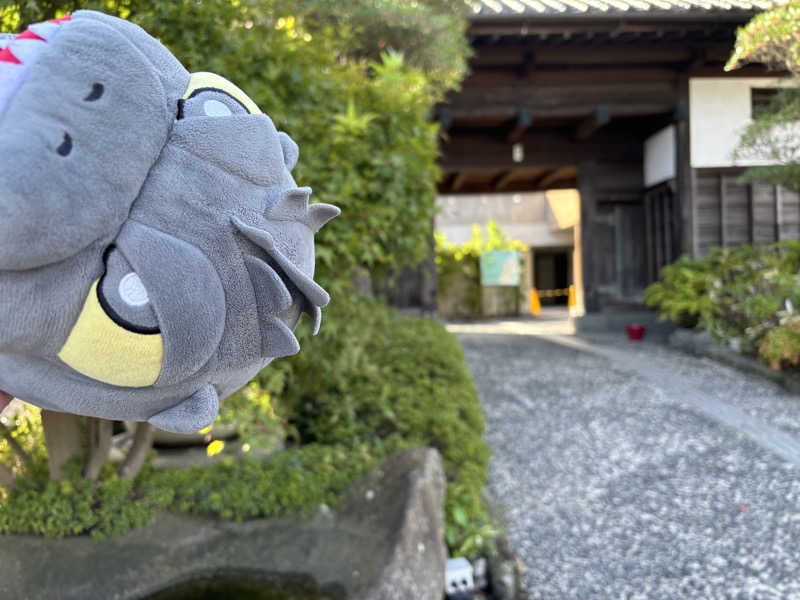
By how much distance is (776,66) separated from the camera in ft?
18.9

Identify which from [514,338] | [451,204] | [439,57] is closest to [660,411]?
[439,57]

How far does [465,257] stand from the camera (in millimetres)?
16516

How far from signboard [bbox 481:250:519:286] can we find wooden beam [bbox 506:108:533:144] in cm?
634

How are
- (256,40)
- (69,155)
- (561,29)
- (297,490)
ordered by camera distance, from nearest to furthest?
1. (69,155)
2. (256,40)
3. (297,490)
4. (561,29)

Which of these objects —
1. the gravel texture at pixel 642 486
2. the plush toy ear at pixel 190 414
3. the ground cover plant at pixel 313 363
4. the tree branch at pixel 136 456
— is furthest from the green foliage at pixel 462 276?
the plush toy ear at pixel 190 414

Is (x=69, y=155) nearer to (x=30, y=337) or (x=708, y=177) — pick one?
(x=30, y=337)

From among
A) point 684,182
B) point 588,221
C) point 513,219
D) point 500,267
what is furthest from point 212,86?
point 513,219

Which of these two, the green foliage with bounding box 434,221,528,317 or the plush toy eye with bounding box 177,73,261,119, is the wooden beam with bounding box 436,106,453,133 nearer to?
the plush toy eye with bounding box 177,73,261,119

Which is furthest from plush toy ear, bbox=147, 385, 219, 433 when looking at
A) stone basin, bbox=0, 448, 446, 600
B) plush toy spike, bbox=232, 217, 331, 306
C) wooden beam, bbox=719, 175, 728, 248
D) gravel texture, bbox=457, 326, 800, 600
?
wooden beam, bbox=719, 175, 728, 248

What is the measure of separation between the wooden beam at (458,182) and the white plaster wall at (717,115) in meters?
4.21

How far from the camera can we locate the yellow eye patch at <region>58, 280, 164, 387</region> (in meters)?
0.78

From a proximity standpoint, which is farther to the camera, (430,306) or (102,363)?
(430,306)

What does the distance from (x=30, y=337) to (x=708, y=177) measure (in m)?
10.0

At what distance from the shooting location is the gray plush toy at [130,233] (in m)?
0.73
